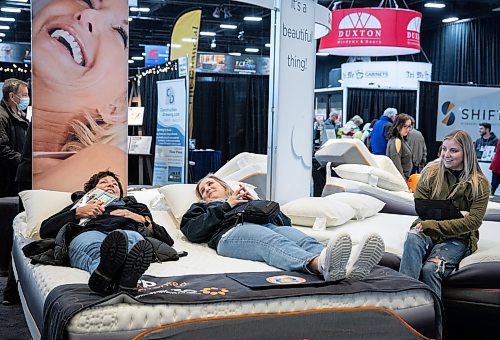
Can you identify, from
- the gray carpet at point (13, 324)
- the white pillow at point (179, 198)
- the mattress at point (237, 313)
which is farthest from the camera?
the white pillow at point (179, 198)

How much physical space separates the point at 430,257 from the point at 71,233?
192 cm

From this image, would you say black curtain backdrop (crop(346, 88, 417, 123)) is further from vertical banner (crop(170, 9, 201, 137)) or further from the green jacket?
the green jacket

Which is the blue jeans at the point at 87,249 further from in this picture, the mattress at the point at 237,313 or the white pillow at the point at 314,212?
the white pillow at the point at 314,212

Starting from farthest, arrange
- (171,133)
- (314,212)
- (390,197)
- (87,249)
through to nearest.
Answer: (171,133) < (390,197) < (314,212) < (87,249)

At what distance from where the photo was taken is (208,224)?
12.4 ft

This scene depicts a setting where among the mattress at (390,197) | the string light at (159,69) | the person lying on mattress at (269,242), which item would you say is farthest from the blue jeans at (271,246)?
the string light at (159,69)

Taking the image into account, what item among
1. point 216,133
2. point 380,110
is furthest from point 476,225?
point 380,110

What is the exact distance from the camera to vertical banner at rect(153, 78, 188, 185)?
7.42m

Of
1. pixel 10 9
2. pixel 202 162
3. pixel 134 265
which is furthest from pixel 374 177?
pixel 10 9

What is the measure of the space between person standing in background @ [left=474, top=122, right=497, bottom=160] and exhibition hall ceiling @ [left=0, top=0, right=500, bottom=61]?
366 centimetres

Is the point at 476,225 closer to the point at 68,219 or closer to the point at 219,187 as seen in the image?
the point at 219,187

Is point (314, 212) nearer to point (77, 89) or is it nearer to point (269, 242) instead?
point (269, 242)

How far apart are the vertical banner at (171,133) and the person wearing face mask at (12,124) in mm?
2202

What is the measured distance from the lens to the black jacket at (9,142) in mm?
5281
